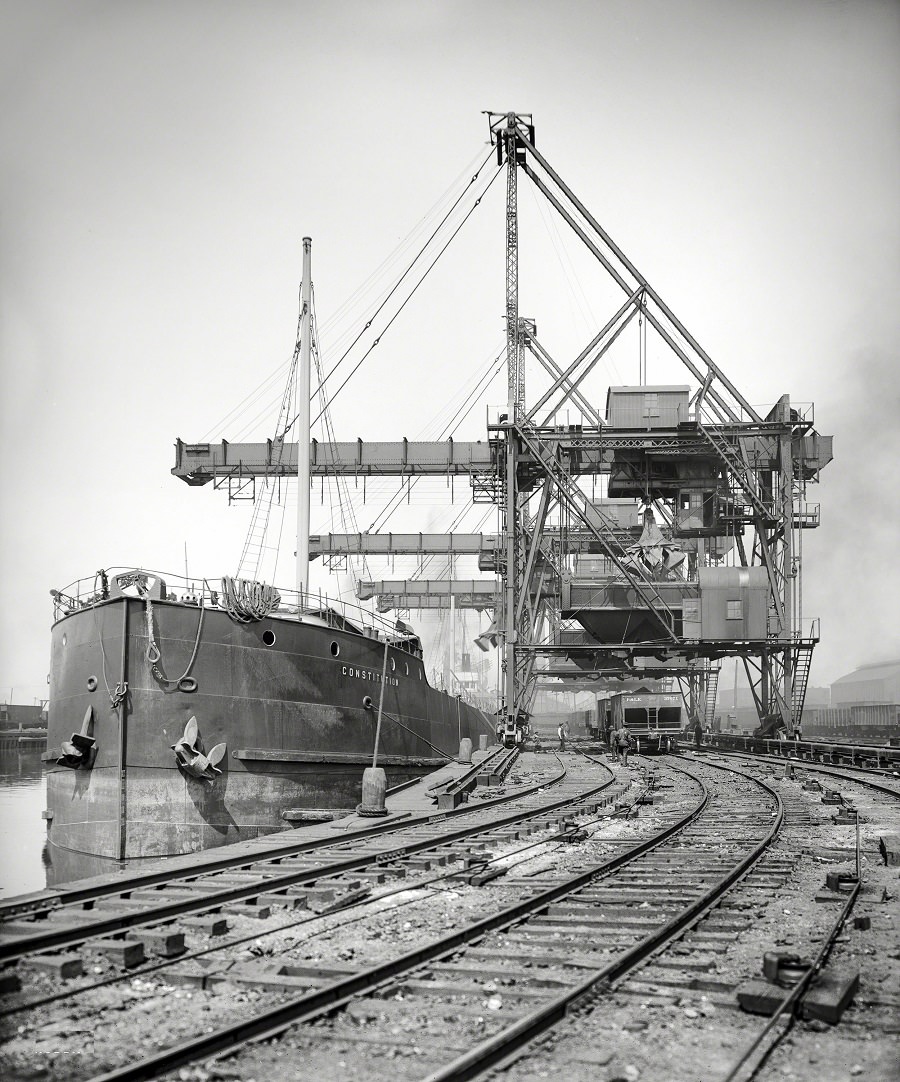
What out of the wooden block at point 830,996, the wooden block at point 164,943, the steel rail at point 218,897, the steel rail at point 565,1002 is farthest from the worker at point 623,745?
the wooden block at point 830,996

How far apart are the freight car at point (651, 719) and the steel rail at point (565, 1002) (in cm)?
3235

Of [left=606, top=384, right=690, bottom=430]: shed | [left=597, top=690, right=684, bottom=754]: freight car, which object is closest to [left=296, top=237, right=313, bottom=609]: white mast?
[left=606, top=384, right=690, bottom=430]: shed

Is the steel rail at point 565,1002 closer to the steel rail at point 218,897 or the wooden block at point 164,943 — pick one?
the wooden block at point 164,943

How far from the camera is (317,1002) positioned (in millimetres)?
5801

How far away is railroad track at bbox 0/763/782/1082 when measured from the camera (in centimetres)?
506

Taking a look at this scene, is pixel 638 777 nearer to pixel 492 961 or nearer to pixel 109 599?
pixel 109 599

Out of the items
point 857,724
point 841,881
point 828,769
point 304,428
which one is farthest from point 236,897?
point 857,724

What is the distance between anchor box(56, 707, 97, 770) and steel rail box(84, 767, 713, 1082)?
33.0 feet

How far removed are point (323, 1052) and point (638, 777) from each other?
20405 millimetres

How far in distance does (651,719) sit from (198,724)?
1126 inches

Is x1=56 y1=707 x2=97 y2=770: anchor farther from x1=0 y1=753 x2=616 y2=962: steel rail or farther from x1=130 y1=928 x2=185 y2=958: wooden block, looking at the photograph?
x1=130 y1=928 x2=185 y2=958: wooden block

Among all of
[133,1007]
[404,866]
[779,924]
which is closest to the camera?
[133,1007]

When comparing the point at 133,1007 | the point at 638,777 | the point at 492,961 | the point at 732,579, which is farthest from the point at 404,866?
the point at 732,579

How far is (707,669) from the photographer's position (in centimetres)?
4391
